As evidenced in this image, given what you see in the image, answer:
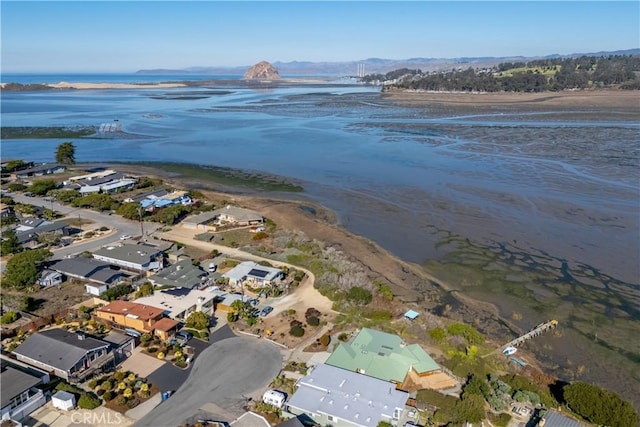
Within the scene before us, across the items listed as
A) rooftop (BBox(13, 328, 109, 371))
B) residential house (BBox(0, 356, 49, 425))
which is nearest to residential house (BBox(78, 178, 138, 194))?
rooftop (BBox(13, 328, 109, 371))

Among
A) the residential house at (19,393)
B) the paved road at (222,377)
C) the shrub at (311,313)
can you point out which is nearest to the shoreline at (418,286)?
the shrub at (311,313)

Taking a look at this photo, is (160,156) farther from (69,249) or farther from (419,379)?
(419,379)

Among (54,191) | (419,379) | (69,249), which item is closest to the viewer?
(419,379)

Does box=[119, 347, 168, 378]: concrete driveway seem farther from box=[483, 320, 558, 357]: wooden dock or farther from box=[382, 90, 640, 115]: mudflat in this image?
box=[382, 90, 640, 115]: mudflat

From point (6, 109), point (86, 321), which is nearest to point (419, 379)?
point (86, 321)

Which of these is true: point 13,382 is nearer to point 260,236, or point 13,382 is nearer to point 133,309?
point 133,309

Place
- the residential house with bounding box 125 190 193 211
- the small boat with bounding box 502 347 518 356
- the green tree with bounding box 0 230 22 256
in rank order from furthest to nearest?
the residential house with bounding box 125 190 193 211 < the green tree with bounding box 0 230 22 256 < the small boat with bounding box 502 347 518 356
